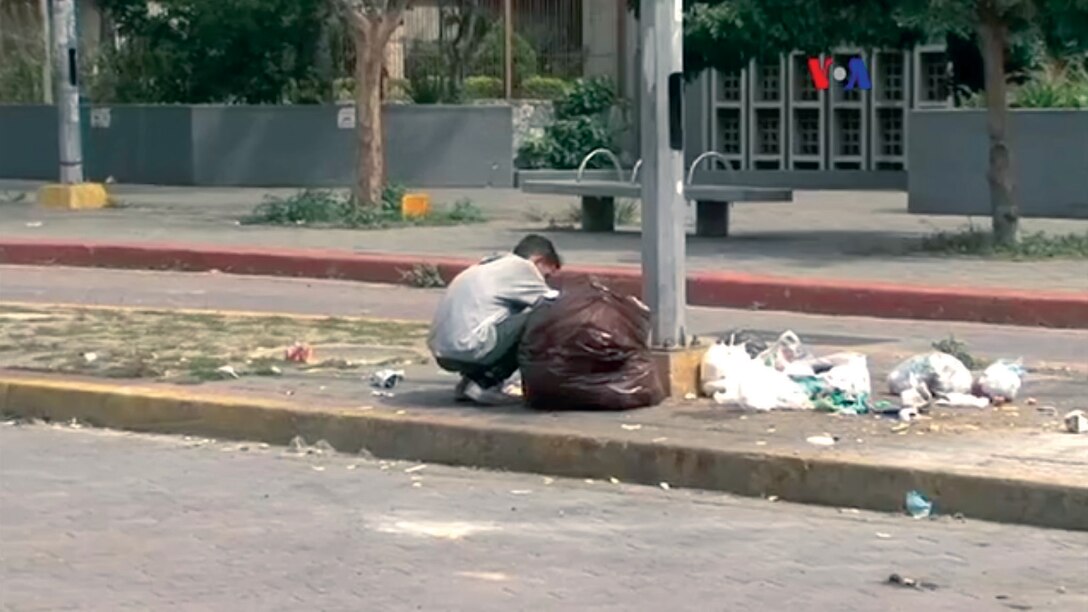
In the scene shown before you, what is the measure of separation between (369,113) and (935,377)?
1268cm

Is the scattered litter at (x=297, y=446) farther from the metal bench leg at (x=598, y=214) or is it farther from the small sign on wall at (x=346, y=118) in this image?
the small sign on wall at (x=346, y=118)

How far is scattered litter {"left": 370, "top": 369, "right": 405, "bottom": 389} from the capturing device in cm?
1070

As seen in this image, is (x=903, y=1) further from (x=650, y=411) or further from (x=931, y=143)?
(x=650, y=411)

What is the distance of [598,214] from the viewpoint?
21.0m

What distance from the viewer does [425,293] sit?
1675 cm

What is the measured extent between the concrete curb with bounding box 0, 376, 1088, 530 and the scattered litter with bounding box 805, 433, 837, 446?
1.02ft

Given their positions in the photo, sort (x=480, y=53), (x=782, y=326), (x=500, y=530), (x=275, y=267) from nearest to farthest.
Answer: (x=500, y=530) → (x=782, y=326) → (x=275, y=267) → (x=480, y=53)

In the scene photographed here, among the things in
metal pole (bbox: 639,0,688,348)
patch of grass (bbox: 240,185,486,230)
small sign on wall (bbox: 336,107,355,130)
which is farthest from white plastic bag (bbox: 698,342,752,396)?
small sign on wall (bbox: 336,107,355,130)

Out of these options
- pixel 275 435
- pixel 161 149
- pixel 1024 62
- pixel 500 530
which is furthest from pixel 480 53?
pixel 500 530

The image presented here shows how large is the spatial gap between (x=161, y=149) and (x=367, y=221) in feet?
30.2

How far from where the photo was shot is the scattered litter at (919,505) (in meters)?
8.23

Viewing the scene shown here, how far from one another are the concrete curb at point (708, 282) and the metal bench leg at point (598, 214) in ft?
10.7

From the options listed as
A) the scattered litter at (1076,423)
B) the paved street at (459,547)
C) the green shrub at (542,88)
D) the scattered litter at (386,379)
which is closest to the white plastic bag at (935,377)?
the scattered litter at (1076,423)

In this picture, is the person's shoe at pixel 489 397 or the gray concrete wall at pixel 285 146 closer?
the person's shoe at pixel 489 397
